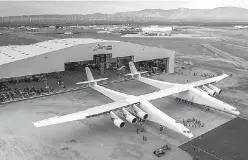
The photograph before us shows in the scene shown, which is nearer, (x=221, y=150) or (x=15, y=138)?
(x=221, y=150)

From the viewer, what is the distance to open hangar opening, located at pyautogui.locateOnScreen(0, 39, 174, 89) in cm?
4022

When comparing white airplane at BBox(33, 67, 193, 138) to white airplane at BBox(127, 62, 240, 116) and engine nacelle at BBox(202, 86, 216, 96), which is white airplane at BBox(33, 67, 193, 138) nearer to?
white airplane at BBox(127, 62, 240, 116)

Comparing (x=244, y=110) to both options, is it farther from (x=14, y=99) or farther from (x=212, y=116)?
(x=14, y=99)

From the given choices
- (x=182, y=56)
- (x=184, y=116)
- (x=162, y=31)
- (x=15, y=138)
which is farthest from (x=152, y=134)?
(x=162, y=31)

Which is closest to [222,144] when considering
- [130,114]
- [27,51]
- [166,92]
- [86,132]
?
[130,114]

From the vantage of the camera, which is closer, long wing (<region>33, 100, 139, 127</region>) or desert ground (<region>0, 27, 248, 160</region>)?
desert ground (<region>0, 27, 248, 160</region>)

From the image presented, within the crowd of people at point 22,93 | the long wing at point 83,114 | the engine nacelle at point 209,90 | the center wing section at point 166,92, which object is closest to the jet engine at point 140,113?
the long wing at point 83,114

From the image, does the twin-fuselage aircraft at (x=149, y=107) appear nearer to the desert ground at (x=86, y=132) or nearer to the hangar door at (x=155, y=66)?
the desert ground at (x=86, y=132)

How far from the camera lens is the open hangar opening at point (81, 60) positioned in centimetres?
4022

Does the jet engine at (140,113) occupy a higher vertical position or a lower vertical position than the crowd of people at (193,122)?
higher

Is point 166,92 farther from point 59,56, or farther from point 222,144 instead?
point 59,56

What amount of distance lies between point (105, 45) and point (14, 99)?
19657 millimetres

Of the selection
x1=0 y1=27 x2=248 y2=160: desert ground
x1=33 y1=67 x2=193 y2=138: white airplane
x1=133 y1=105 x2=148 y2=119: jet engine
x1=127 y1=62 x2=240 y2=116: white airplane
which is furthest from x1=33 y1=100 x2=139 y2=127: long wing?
x1=127 y1=62 x2=240 y2=116: white airplane

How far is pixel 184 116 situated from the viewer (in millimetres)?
35250
